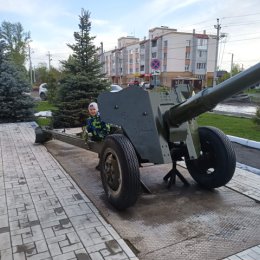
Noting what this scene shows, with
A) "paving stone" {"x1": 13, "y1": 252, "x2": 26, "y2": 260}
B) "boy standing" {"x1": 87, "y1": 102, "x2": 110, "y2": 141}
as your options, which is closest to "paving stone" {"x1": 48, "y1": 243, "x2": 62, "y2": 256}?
"paving stone" {"x1": 13, "y1": 252, "x2": 26, "y2": 260}

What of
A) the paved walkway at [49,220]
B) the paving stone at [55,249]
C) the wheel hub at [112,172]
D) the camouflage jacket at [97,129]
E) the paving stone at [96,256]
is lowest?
the paved walkway at [49,220]

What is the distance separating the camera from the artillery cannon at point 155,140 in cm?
367

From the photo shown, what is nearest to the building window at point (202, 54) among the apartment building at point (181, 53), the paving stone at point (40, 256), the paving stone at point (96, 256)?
the apartment building at point (181, 53)

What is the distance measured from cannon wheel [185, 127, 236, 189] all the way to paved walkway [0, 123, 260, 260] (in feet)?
1.61

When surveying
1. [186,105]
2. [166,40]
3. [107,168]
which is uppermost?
[166,40]

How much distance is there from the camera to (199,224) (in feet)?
11.7

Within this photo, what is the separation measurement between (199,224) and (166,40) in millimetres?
52262

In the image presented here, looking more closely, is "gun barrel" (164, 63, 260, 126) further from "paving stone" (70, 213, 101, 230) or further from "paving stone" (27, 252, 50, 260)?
"paving stone" (27, 252, 50, 260)

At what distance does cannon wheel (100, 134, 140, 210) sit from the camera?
3605 millimetres

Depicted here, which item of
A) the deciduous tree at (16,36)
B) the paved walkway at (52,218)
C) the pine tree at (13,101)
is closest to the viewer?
the paved walkway at (52,218)

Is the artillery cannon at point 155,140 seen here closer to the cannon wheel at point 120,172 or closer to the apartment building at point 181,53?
the cannon wheel at point 120,172

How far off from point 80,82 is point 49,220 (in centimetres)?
807

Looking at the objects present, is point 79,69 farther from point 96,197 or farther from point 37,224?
point 37,224

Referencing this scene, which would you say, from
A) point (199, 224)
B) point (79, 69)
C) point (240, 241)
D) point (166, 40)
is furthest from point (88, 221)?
point (166, 40)
